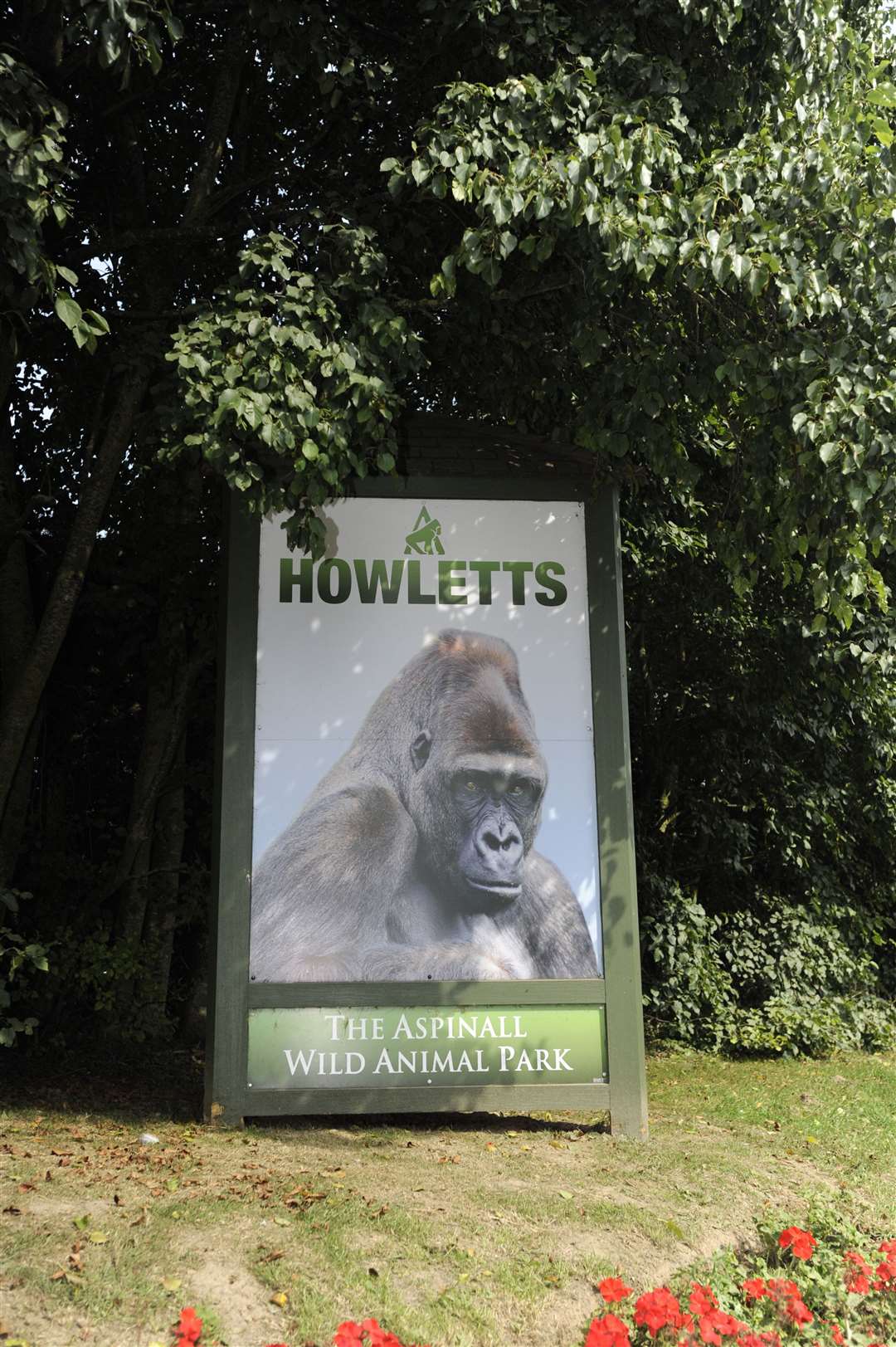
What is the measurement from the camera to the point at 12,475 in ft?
27.0

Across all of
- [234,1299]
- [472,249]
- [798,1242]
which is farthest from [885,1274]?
[472,249]

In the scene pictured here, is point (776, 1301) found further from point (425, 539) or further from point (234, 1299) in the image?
point (425, 539)

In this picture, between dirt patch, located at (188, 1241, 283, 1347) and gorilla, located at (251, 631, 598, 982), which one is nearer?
dirt patch, located at (188, 1241, 283, 1347)

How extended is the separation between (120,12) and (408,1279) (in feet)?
16.5

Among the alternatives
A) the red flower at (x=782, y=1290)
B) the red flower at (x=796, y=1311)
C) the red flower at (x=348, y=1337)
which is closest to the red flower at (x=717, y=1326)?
the red flower at (x=796, y=1311)

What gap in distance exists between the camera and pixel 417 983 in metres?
5.99

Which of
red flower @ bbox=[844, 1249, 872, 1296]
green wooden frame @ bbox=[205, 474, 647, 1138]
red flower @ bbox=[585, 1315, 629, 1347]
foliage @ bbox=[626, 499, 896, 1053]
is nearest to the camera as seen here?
red flower @ bbox=[585, 1315, 629, 1347]

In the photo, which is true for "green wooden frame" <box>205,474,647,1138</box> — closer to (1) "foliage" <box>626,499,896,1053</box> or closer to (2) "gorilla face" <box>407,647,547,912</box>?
(2) "gorilla face" <box>407,647,547,912</box>

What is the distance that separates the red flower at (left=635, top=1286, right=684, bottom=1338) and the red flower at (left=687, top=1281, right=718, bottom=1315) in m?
0.06

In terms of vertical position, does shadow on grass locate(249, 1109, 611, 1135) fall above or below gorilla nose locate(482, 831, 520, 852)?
below

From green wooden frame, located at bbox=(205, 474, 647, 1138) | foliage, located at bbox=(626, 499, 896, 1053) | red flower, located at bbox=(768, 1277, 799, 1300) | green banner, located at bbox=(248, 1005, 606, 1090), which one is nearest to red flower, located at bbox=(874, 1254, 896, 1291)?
red flower, located at bbox=(768, 1277, 799, 1300)

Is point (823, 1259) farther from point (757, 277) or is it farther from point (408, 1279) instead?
point (757, 277)

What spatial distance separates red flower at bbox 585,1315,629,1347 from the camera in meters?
3.22

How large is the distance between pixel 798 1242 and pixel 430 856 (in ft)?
8.48
